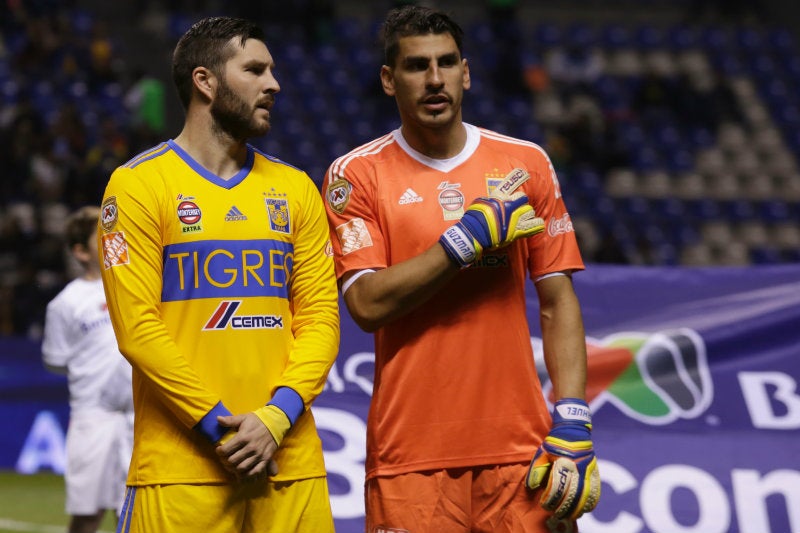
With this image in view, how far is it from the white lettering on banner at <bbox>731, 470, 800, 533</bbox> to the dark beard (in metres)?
3.35

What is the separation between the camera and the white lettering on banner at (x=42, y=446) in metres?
11.1

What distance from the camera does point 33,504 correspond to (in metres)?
9.39

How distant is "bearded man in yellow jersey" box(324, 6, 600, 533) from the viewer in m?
3.62

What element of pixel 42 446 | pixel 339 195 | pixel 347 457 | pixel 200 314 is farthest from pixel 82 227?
pixel 42 446

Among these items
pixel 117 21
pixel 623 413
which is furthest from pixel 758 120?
pixel 623 413

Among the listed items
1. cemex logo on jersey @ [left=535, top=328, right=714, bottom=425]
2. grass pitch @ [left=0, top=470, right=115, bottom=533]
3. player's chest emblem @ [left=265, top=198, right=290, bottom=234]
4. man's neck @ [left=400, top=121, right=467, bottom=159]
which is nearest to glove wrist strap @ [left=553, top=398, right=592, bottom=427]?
man's neck @ [left=400, top=121, right=467, bottom=159]

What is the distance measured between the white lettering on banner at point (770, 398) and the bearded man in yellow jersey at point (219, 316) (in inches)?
125

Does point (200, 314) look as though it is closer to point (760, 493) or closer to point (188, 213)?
point (188, 213)

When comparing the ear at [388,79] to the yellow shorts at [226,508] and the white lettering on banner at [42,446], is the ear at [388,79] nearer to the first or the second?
the yellow shorts at [226,508]

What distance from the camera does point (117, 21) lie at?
59.6ft

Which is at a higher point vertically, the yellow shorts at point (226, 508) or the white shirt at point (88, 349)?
the white shirt at point (88, 349)

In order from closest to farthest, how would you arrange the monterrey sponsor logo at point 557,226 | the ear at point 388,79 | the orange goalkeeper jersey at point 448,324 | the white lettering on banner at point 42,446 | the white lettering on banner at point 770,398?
the orange goalkeeper jersey at point 448,324 → the monterrey sponsor logo at point 557,226 → the ear at point 388,79 → the white lettering on banner at point 770,398 → the white lettering on banner at point 42,446

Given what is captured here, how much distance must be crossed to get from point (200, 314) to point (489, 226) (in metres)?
0.86

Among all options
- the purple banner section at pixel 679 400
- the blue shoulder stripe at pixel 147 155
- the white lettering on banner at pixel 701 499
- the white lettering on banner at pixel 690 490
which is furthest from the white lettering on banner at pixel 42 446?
the blue shoulder stripe at pixel 147 155
